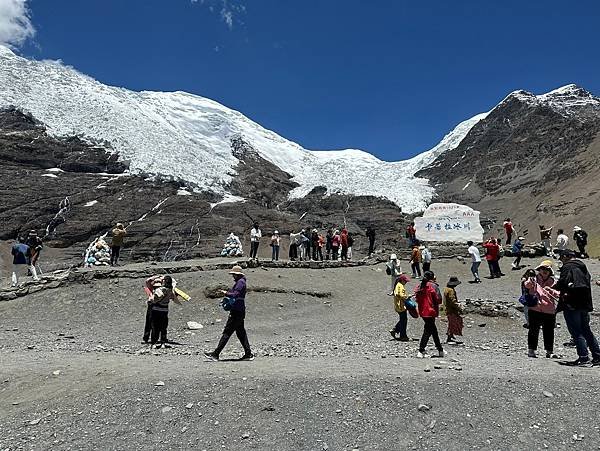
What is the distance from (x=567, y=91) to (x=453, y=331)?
12919 cm

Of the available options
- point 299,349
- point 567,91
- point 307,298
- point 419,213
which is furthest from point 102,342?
point 567,91

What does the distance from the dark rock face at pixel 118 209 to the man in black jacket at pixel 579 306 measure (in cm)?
3388

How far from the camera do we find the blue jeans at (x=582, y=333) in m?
8.52

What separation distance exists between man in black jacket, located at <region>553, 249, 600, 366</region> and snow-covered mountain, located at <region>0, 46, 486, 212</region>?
61010 mm

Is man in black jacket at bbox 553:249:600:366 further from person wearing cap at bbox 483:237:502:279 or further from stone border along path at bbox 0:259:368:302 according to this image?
person wearing cap at bbox 483:237:502:279

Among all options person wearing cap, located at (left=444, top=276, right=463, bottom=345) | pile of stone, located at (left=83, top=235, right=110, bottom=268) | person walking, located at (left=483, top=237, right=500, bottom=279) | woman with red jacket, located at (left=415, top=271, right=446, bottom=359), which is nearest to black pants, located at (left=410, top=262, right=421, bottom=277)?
person walking, located at (left=483, top=237, right=500, bottom=279)

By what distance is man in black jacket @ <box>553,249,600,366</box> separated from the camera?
336 inches

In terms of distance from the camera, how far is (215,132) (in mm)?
109250

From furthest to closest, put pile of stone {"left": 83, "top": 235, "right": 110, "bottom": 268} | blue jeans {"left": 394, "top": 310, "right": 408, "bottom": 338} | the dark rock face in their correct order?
the dark rock face → pile of stone {"left": 83, "top": 235, "right": 110, "bottom": 268} → blue jeans {"left": 394, "top": 310, "right": 408, "bottom": 338}

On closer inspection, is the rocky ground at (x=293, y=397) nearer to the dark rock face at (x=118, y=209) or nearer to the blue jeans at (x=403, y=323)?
the blue jeans at (x=403, y=323)

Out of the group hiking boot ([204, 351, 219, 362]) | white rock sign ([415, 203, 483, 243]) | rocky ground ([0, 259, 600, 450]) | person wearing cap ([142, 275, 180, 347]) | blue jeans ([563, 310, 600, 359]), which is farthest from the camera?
white rock sign ([415, 203, 483, 243])

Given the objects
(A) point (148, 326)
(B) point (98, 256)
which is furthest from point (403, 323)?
(B) point (98, 256)

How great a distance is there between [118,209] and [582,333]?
176 feet

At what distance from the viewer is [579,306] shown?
8562mm
